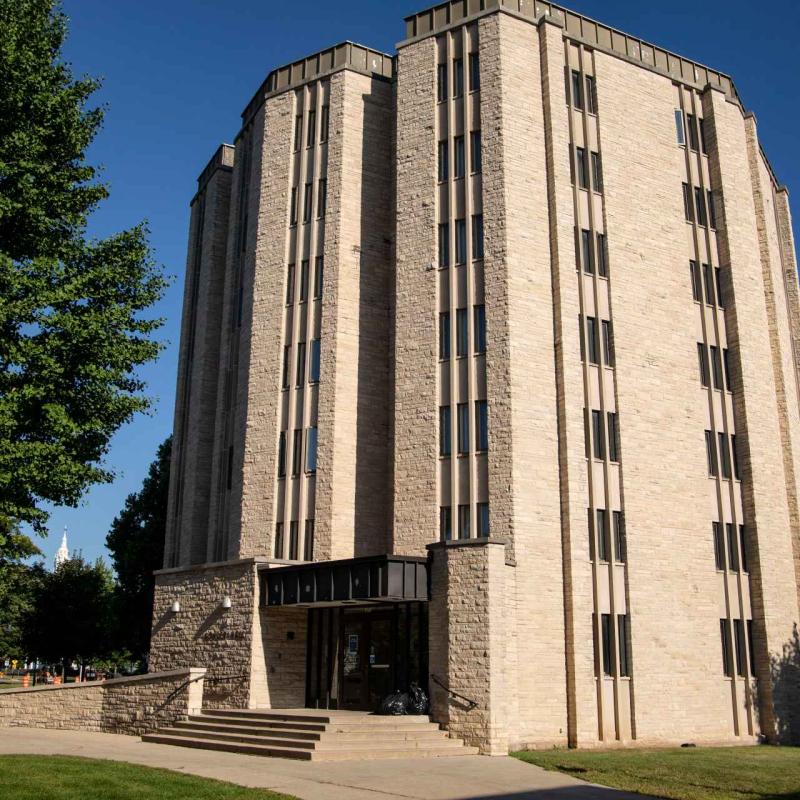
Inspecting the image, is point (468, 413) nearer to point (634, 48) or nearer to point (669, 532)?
point (669, 532)

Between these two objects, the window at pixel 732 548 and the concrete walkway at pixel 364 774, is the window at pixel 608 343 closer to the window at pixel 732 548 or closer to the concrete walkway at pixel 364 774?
the window at pixel 732 548

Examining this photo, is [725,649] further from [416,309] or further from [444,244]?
[444,244]

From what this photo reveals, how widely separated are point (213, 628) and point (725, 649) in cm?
1546

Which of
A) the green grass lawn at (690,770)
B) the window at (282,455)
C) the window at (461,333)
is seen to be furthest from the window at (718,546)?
the window at (282,455)

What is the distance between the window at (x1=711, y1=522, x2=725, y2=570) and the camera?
27.6m

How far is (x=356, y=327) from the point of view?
3022 centimetres

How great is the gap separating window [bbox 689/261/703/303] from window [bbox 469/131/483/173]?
328 inches

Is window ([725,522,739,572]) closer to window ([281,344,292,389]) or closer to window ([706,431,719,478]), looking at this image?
window ([706,431,719,478])

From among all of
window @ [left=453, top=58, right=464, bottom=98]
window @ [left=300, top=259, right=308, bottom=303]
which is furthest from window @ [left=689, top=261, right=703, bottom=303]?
window @ [left=300, top=259, right=308, bottom=303]

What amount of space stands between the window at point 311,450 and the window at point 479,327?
6.22m

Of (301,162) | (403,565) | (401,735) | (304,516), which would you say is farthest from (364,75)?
(401,735)

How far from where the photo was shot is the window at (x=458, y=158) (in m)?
29.1

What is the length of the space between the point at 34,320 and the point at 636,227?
19085mm

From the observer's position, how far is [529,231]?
91.2 feet
